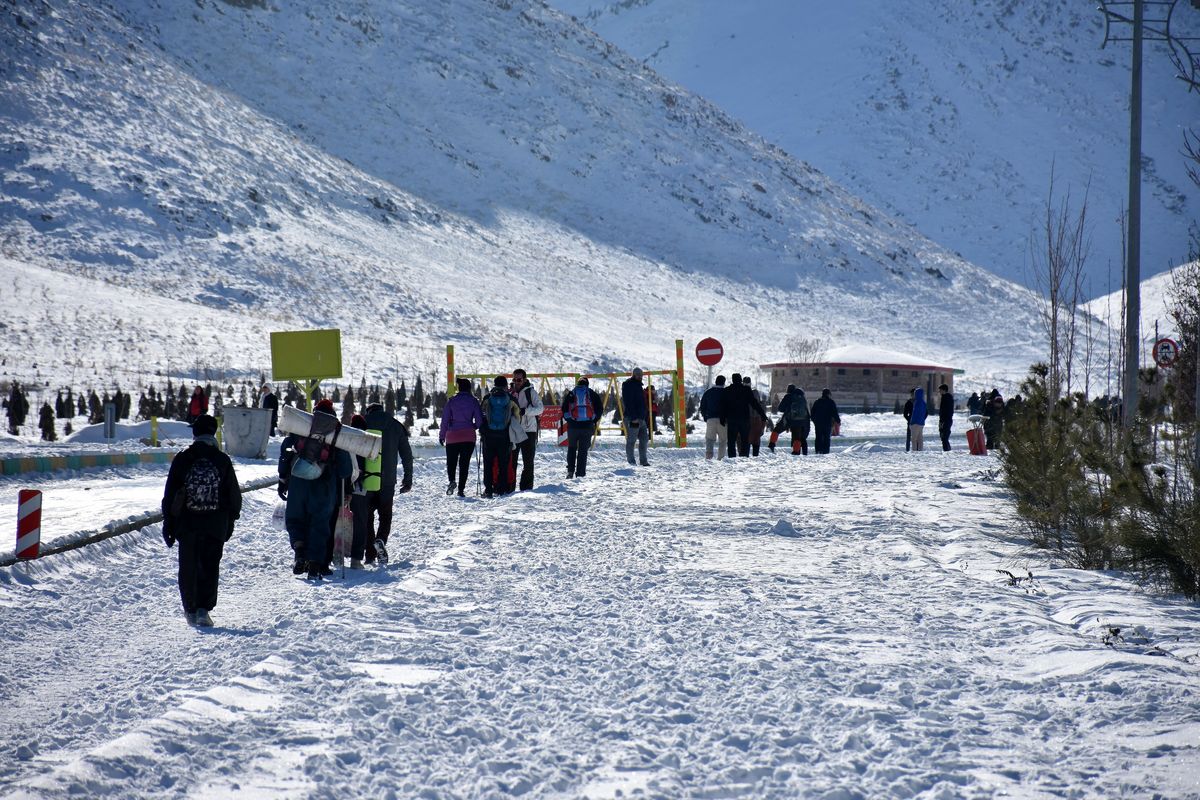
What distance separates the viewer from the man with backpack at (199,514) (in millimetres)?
7676

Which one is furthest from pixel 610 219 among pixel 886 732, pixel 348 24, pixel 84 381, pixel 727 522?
pixel 886 732

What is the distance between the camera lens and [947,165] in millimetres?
136250

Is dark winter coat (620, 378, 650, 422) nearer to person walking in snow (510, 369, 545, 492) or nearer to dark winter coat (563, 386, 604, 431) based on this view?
dark winter coat (563, 386, 604, 431)

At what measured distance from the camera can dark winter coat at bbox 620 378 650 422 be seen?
19.9 metres

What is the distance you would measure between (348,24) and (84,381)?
240 feet

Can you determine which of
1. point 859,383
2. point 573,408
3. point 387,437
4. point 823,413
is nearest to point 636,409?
point 573,408

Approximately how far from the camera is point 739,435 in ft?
75.3

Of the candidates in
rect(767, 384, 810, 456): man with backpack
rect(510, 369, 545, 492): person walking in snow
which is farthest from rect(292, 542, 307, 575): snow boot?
rect(767, 384, 810, 456): man with backpack

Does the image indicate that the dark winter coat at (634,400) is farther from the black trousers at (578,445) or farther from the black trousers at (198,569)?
the black trousers at (198,569)

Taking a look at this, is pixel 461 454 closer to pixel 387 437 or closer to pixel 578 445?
pixel 578 445

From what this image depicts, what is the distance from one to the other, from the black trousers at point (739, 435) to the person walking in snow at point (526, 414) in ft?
22.4

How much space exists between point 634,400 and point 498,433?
4.99 meters

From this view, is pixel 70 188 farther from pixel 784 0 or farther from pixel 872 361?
pixel 784 0

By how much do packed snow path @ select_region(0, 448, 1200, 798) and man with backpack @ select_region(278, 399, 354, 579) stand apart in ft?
0.94
